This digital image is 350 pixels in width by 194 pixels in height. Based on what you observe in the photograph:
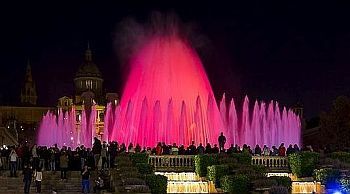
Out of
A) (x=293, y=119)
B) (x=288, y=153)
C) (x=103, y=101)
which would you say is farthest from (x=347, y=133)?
(x=103, y=101)

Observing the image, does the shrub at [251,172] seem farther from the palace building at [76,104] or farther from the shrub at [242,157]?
the palace building at [76,104]

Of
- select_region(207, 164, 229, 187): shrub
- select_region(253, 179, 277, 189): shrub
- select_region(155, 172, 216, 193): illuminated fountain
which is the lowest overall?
select_region(155, 172, 216, 193): illuminated fountain

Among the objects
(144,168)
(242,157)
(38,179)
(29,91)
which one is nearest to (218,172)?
(144,168)

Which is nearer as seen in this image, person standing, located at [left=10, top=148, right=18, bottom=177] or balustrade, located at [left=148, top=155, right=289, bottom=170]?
person standing, located at [left=10, top=148, right=18, bottom=177]

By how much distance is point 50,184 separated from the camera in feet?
98.9

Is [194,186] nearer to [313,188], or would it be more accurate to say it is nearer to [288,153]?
[313,188]

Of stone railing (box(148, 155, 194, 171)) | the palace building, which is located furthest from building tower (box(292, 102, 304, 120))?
stone railing (box(148, 155, 194, 171))

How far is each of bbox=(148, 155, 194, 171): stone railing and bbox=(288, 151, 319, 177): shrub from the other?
516cm

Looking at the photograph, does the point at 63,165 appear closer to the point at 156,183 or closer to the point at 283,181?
the point at 156,183

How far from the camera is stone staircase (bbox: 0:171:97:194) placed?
29.6 meters

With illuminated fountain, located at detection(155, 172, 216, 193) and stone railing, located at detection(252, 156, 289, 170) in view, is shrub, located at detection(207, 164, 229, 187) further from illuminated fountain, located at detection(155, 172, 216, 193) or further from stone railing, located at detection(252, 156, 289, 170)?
stone railing, located at detection(252, 156, 289, 170)

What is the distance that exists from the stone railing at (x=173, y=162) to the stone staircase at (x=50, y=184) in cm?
558

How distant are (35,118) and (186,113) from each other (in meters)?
113

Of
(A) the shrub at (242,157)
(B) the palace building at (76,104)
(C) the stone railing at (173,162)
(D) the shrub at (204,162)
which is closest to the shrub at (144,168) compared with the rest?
(D) the shrub at (204,162)
